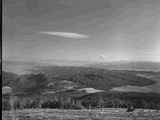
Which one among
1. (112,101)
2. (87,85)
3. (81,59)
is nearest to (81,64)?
(81,59)

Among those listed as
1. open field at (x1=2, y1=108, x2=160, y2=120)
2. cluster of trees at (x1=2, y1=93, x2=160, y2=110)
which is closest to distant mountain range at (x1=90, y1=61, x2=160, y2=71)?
cluster of trees at (x1=2, y1=93, x2=160, y2=110)

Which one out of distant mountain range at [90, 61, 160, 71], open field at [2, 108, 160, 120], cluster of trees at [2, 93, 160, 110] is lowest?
open field at [2, 108, 160, 120]

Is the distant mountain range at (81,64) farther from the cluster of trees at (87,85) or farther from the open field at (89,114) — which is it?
the open field at (89,114)

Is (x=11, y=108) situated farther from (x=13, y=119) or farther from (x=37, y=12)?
(x=37, y=12)

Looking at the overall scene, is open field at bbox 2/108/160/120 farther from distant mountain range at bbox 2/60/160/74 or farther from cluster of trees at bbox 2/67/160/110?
distant mountain range at bbox 2/60/160/74

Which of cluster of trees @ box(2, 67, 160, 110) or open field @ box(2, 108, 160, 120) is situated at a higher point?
cluster of trees @ box(2, 67, 160, 110)

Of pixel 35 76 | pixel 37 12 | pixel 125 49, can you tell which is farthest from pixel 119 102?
pixel 37 12

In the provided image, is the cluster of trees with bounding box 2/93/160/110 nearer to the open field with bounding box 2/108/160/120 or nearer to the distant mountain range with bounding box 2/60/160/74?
the open field with bounding box 2/108/160/120

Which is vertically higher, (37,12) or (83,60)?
(37,12)

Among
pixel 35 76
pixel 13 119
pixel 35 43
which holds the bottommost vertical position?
pixel 13 119

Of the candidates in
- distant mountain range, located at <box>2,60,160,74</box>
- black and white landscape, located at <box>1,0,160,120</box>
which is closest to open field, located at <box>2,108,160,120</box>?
black and white landscape, located at <box>1,0,160,120</box>
